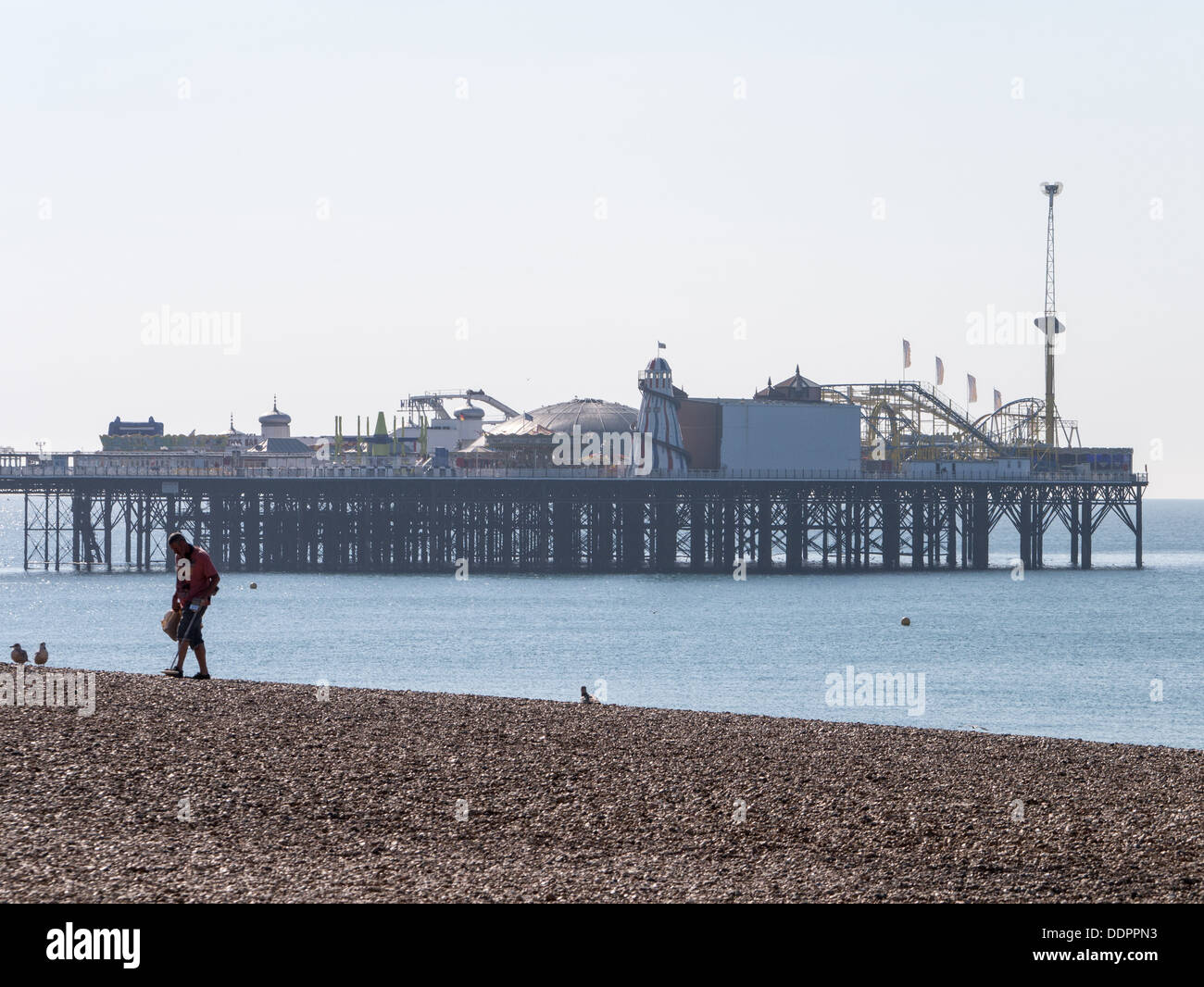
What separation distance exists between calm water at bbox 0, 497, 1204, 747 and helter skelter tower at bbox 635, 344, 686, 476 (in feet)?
28.1

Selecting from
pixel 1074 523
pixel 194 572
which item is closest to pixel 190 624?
pixel 194 572

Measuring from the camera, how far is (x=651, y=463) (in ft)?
351

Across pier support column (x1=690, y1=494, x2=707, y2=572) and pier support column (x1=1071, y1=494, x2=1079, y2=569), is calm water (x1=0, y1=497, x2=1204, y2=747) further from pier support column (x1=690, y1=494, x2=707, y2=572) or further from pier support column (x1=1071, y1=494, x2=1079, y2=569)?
pier support column (x1=1071, y1=494, x2=1079, y2=569)

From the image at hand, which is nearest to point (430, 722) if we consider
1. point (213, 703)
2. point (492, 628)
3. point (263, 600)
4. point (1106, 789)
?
point (213, 703)

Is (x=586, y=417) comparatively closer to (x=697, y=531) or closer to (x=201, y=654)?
(x=697, y=531)

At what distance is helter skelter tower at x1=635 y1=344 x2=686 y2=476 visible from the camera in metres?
108

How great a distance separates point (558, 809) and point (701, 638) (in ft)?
165

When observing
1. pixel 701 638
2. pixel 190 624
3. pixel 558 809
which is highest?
pixel 190 624

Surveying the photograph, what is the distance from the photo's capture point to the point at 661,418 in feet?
357

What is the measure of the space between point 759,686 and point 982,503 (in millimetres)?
69567

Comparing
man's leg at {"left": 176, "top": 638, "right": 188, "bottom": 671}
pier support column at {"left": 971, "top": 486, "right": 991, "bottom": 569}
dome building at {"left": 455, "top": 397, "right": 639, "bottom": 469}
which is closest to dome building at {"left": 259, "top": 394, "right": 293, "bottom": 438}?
dome building at {"left": 455, "top": 397, "right": 639, "bottom": 469}

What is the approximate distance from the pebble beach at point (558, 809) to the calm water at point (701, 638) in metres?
22.5

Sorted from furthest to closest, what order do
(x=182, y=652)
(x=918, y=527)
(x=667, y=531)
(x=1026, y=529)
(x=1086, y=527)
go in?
1. (x=1086, y=527)
2. (x=1026, y=529)
3. (x=918, y=527)
4. (x=667, y=531)
5. (x=182, y=652)
